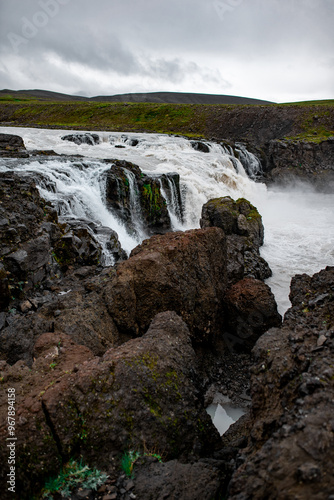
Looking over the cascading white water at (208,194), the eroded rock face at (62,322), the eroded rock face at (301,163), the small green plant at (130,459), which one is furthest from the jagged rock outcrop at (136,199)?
the eroded rock face at (301,163)

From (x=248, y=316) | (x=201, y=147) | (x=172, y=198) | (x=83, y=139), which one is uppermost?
(x=83, y=139)

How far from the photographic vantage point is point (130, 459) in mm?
4152

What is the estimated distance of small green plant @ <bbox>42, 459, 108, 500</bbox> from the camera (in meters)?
3.81

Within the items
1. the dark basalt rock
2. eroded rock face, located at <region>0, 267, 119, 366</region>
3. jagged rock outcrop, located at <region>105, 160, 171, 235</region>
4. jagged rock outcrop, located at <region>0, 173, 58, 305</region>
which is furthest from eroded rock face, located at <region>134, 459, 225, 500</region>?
the dark basalt rock

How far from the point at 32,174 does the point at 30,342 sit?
31.8 ft

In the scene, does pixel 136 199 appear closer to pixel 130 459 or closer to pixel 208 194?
pixel 208 194

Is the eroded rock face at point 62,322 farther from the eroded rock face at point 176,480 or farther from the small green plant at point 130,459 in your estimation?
the eroded rock face at point 176,480

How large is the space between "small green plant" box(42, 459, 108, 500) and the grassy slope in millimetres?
42572

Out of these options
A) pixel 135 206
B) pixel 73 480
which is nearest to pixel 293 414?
pixel 73 480

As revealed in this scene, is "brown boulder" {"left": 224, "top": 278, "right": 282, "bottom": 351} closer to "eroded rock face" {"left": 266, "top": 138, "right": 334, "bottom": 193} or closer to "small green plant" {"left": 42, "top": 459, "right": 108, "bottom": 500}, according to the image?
"small green plant" {"left": 42, "top": 459, "right": 108, "bottom": 500}

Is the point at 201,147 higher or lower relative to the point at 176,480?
higher

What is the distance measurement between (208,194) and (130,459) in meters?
19.6

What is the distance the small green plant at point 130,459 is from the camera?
4012mm

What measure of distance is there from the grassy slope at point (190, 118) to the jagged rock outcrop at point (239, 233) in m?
27.8
